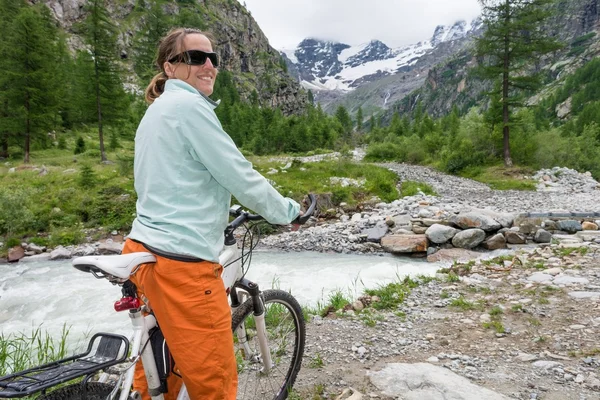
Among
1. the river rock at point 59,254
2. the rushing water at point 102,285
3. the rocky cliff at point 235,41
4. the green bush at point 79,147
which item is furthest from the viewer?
the rocky cliff at point 235,41

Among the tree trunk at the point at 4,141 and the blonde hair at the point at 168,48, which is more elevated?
the tree trunk at the point at 4,141

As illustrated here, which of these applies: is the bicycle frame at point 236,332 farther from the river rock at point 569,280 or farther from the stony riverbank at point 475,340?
the river rock at point 569,280

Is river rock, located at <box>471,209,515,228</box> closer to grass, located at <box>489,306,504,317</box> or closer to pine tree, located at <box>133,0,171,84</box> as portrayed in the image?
grass, located at <box>489,306,504,317</box>

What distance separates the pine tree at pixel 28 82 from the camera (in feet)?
90.3

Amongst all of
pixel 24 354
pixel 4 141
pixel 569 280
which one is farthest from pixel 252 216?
pixel 4 141

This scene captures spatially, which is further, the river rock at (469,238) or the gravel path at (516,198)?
the gravel path at (516,198)

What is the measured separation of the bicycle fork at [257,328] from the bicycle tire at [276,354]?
4 centimetres

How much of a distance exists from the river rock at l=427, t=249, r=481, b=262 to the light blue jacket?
9.86 meters

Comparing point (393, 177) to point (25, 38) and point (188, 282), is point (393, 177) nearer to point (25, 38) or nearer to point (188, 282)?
point (188, 282)

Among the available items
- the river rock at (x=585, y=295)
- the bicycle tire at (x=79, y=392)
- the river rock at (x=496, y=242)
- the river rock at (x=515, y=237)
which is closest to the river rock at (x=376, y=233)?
the river rock at (x=496, y=242)

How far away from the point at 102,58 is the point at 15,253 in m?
22.7

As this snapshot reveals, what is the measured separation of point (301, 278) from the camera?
33.8ft

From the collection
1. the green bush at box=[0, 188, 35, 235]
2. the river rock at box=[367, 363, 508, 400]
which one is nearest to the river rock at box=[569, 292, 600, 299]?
the river rock at box=[367, 363, 508, 400]

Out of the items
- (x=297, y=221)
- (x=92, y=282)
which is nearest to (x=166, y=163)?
(x=297, y=221)
